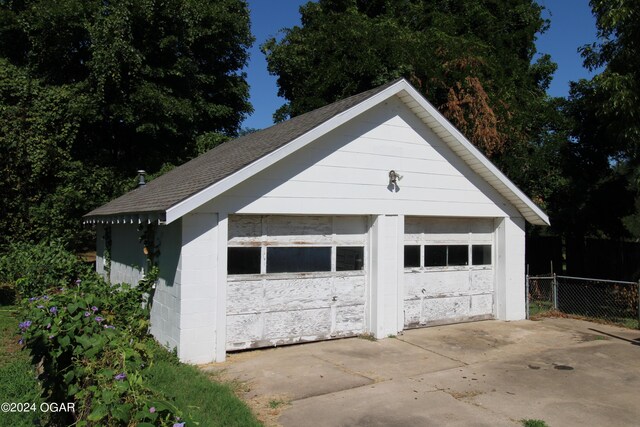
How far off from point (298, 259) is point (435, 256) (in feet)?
11.4

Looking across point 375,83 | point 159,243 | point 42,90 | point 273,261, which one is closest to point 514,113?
point 375,83

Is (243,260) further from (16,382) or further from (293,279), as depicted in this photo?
(16,382)

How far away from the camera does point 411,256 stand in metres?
10.8

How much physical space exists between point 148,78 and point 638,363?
19815 mm

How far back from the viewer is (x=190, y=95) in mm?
23703

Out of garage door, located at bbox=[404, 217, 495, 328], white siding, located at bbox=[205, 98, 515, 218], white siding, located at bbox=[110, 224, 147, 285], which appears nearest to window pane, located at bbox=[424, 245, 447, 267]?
garage door, located at bbox=[404, 217, 495, 328]

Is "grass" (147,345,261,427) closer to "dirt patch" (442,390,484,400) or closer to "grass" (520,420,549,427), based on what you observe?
"dirt patch" (442,390,484,400)

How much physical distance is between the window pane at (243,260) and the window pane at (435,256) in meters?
3.99

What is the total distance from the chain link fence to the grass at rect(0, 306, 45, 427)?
1044cm

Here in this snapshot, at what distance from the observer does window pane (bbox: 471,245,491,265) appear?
1177cm

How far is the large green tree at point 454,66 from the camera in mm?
18297

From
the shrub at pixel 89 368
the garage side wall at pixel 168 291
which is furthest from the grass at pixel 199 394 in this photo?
the shrub at pixel 89 368

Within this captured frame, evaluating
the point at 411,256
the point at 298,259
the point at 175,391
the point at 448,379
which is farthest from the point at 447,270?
the point at 175,391

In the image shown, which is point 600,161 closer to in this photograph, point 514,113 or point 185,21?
point 514,113
